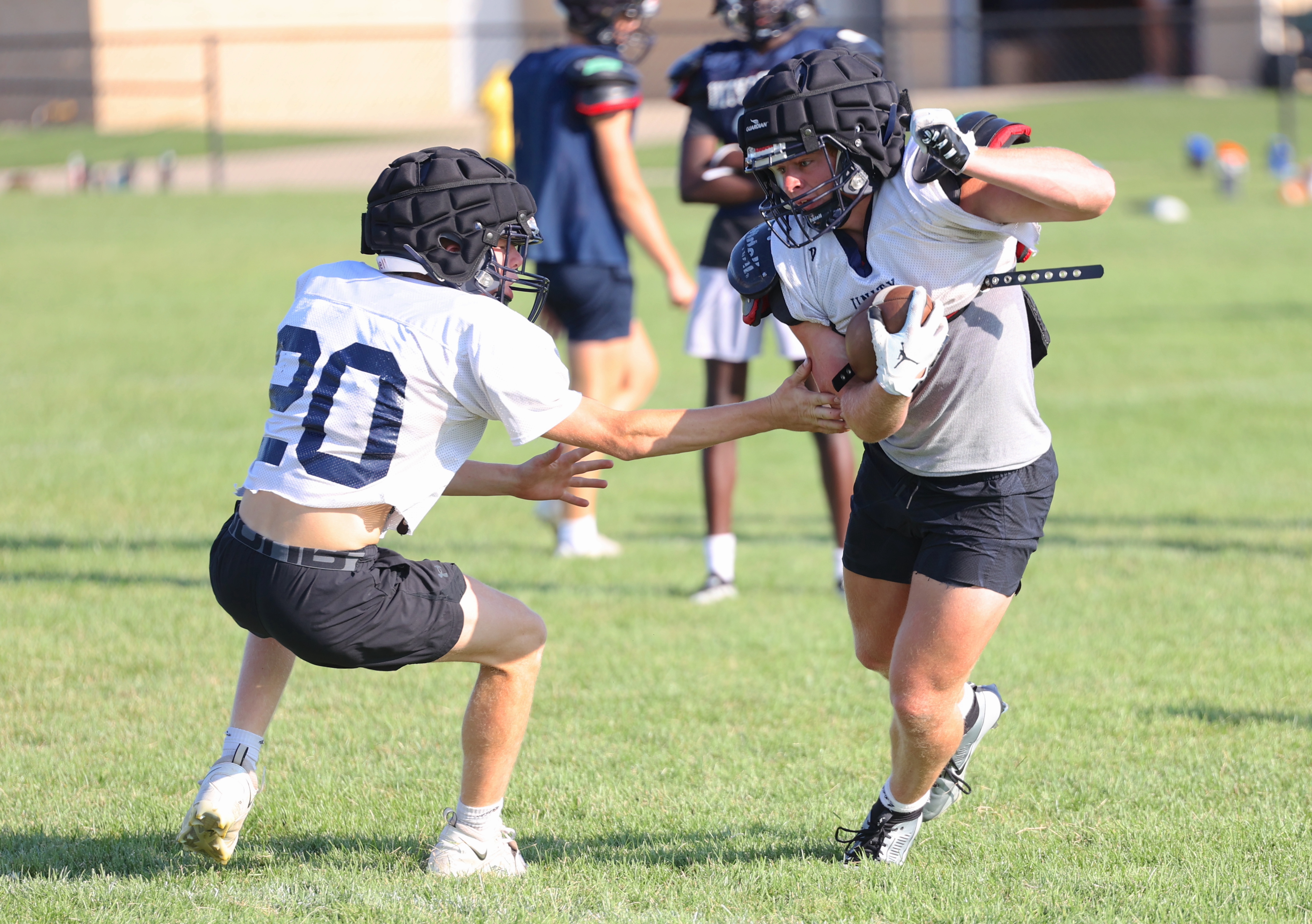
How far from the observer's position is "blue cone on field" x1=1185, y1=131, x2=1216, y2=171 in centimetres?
2689

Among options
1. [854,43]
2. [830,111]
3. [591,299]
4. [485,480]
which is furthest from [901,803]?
[591,299]

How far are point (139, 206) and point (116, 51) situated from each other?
39.2 feet

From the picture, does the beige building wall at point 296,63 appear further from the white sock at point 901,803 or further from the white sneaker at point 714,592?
the white sock at point 901,803

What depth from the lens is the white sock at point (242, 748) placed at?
145 inches

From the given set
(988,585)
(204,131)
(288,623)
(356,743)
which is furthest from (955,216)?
(204,131)

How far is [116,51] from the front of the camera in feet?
112

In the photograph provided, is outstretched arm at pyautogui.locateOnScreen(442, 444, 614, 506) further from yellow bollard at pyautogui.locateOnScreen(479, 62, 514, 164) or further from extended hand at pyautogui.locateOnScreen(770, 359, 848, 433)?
yellow bollard at pyautogui.locateOnScreen(479, 62, 514, 164)

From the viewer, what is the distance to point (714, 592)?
6.65m

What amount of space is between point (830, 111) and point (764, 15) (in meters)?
3.28

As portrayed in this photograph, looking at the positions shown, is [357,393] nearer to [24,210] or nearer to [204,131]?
[24,210]

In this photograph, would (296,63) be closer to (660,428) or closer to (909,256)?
(660,428)

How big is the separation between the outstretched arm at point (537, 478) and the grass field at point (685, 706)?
37.9 inches

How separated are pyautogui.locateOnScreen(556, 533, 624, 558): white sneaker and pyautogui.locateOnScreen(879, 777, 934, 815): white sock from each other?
3.75 meters

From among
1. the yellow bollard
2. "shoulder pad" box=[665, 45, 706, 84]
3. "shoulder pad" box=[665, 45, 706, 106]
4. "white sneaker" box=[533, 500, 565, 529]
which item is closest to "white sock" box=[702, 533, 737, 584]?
"white sneaker" box=[533, 500, 565, 529]
